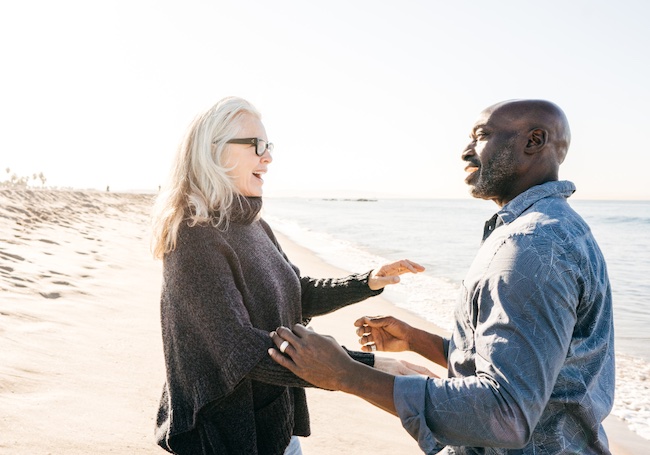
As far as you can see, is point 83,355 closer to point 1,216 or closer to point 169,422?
point 169,422

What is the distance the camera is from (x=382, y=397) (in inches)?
63.2

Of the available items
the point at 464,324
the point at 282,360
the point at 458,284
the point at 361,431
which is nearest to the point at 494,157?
the point at 464,324

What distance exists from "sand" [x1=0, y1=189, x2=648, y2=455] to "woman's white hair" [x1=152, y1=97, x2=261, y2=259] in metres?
1.68

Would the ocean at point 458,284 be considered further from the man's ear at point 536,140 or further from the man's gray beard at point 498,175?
the man's ear at point 536,140

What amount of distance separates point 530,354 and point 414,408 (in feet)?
1.20

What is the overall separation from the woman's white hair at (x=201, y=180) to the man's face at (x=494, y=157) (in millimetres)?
1048

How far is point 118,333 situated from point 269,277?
3707 mm

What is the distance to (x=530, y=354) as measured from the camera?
55.1 inches

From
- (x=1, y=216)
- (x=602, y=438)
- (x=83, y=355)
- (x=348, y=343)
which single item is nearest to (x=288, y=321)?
(x=602, y=438)

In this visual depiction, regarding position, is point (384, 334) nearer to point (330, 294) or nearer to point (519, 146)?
point (330, 294)

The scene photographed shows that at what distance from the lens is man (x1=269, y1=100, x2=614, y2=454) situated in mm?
1421

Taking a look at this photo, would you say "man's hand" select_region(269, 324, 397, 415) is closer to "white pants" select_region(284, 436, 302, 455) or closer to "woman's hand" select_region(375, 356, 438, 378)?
"woman's hand" select_region(375, 356, 438, 378)

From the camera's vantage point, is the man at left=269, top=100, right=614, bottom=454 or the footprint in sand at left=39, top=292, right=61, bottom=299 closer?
the man at left=269, top=100, right=614, bottom=454

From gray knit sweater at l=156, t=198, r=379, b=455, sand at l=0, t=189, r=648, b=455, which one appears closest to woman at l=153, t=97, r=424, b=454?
gray knit sweater at l=156, t=198, r=379, b=455
